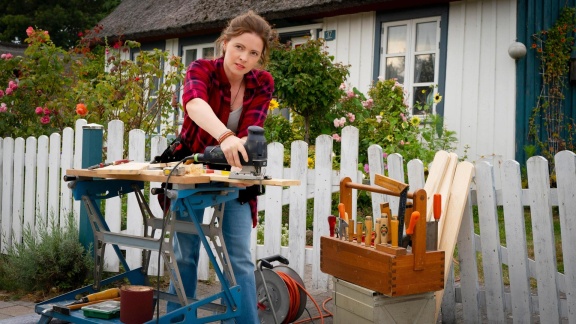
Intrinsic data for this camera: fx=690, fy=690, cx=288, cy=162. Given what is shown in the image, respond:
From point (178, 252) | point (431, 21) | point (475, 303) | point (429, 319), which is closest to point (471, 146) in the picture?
point (431, 21)

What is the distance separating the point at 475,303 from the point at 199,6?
919cm

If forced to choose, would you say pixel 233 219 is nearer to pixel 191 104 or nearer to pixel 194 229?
pixel 194 229

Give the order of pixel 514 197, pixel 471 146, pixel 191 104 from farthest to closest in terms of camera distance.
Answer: pixel 471 146 < pixel 514 197 < pixel 191 104

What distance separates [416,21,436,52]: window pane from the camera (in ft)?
28.9

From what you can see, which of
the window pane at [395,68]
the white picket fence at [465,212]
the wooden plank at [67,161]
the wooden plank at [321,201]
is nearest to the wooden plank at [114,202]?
the white picket fence at [465,212]

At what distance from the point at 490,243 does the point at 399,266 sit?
1.02 meters

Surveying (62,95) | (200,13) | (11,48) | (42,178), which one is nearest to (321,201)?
(42,178)

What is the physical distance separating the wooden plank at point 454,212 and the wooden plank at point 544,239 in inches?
13.2

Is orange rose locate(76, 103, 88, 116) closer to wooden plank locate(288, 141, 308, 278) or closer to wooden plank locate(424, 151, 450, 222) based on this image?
wooden plank locate(288, 141, 308, 278)

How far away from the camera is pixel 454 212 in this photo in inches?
142

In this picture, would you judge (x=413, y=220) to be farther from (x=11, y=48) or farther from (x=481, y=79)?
(x=11, y=48)

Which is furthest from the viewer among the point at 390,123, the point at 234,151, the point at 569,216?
the point at 390,123

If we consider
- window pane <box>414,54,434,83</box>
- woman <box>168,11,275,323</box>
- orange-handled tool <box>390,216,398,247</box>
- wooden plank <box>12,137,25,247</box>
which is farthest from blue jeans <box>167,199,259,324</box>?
window pane <box>414,54,434,83</box>

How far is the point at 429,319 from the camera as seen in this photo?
3.28m
